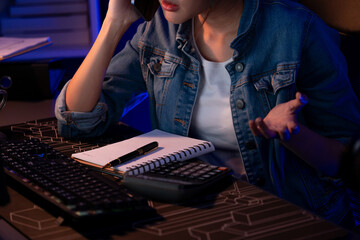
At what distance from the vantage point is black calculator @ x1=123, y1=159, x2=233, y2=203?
0.78m

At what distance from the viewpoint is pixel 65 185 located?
2.60 ft

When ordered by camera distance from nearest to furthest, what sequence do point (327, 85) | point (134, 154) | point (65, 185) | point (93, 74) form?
point (65, 185), point (134, 154), point (327, 85), point (93, 74)

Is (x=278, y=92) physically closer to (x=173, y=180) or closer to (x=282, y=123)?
(x=282, y=123)

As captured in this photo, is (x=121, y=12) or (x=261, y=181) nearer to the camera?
(x=261, y=181)

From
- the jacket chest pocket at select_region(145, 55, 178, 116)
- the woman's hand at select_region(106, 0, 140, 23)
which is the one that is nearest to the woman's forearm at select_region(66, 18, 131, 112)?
the woman's hand at select_region(106, 0, 140, 23)

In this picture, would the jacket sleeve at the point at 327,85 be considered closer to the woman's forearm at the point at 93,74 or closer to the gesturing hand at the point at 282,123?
the gesturing hand at the point at 282,123

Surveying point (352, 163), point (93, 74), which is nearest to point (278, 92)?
point (93, 74)

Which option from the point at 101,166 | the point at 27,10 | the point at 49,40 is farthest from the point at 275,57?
the point at 27,10

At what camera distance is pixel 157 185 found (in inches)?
31.1

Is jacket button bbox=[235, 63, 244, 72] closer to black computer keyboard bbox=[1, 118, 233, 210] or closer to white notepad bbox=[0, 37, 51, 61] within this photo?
black computer keyboard bbox=[1, 118, 233, 210]

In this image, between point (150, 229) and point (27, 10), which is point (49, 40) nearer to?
point (27, 10)

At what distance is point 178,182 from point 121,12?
2.11ft

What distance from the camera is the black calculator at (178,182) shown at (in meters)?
0.78

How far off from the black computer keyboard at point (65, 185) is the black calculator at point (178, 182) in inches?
1.3
